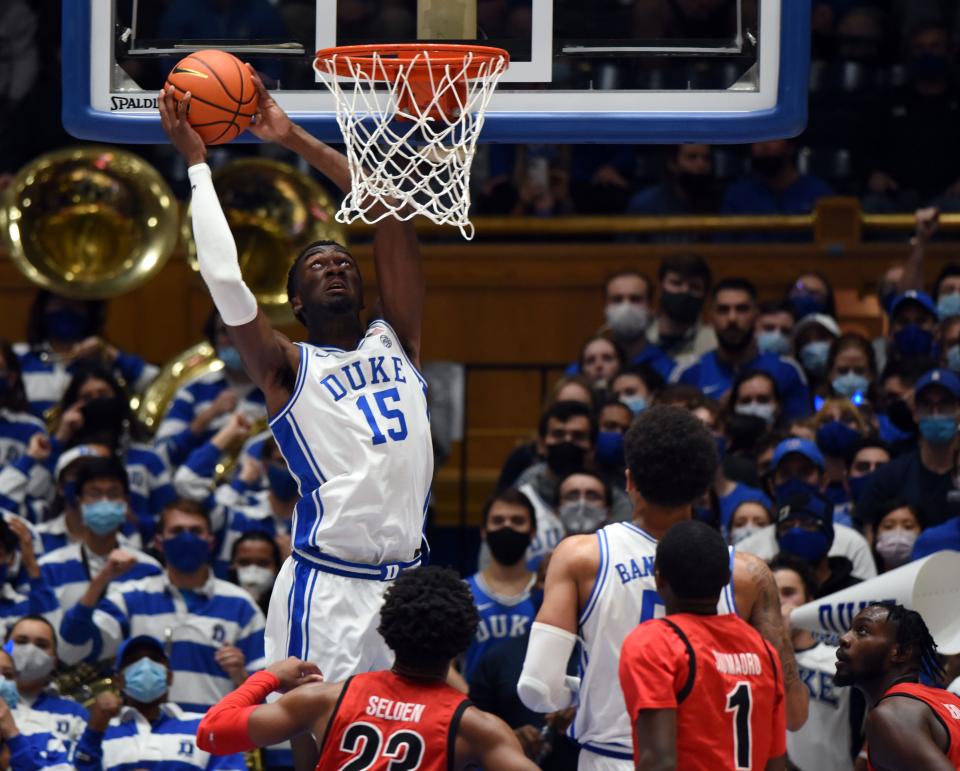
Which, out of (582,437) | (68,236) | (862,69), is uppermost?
(862,69)

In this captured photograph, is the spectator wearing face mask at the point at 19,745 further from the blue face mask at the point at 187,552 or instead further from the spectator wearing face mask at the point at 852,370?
the spectator wearing face mask at the point at 852,370

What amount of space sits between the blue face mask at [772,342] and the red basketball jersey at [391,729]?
5518 mm

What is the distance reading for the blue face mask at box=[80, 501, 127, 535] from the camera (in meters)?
8.64

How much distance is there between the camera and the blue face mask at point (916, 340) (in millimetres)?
9492

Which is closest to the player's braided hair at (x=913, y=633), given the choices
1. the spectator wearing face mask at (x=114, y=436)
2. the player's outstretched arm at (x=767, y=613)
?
the player's outstretched arm at (x=767, y=613)

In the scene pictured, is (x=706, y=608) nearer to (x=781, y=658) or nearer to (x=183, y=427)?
(x=781, y=658)

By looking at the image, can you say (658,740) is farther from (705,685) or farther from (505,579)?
(505,579)

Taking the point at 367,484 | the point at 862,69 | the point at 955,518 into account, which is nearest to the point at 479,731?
the point at 367,484

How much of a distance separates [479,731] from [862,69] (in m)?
8.29

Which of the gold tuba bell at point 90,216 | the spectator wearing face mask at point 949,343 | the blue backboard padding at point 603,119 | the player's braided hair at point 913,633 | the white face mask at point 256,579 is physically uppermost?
the blue backboard padding at point 603,119

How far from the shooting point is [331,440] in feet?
17.5

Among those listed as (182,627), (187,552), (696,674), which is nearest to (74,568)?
(187,552)

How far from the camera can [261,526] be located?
9055 millimetres

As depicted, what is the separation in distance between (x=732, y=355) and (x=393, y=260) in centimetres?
427
